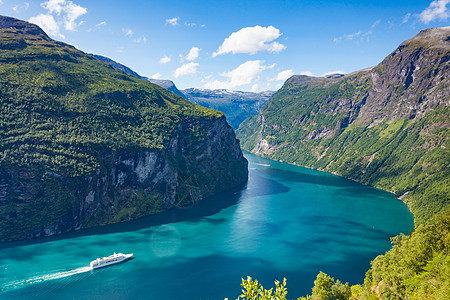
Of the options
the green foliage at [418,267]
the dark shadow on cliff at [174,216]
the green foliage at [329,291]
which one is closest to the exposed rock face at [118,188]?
the dark shadow on cliff at [174,216]

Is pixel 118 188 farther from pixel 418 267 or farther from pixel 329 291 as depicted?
pixel 418 267

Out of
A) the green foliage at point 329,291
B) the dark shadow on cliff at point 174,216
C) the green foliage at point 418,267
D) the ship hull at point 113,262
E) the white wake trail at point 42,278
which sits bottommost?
the dark shadow on cliff at point 174,216

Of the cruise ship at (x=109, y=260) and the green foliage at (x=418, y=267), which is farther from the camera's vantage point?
the cruise ship at (x=109, y=260)

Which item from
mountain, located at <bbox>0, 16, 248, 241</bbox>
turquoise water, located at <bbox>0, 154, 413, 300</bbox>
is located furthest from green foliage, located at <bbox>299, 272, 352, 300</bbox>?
mountain, located at <bbox>0, 16, 248, 241</bbox>

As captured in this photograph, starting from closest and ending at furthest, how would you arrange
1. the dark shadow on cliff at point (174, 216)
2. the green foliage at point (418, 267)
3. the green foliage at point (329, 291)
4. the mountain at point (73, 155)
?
the green foliage at point (418, 267)
the green foliage at point (329, 291)
the dark shadow on cliff at point (174, 216)
the mountain at point (73, 155)

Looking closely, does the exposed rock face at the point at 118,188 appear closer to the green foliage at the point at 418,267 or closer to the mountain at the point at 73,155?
the mountain at the point at 73,155

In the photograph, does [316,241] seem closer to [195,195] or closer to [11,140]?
[195,195]

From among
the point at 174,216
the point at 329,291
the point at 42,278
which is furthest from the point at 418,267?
the point at 174,216
